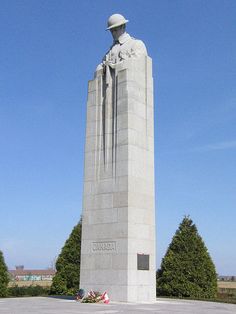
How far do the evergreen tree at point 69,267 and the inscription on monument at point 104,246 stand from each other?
546 centimetres

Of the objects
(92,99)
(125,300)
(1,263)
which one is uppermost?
(92,99)

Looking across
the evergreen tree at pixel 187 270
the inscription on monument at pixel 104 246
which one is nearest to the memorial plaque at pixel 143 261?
the inscription on monument at pixel 104 246

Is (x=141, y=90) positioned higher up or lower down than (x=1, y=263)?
higher up

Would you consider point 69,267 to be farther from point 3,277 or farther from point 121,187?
point 121,187

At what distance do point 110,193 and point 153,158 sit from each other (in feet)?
10.2

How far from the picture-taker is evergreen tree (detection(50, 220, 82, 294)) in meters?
26.9

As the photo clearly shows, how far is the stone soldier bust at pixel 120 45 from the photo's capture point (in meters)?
23.8

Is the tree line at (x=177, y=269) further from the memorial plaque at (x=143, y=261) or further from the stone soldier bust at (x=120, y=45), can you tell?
the stone soldier bust at (x=120, y=45)

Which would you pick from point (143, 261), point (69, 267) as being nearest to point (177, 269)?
point (143, 261)

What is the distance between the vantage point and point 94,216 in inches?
884

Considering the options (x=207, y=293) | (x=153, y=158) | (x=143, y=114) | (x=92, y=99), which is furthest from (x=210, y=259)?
(x=92, y=99)

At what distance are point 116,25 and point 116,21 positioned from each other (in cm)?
21

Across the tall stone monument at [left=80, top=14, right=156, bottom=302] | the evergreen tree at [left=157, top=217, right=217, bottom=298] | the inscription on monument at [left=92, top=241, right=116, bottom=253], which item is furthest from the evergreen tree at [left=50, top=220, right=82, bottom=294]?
the inscription on monument at [left=92, top=241, right=116, bottom=253]

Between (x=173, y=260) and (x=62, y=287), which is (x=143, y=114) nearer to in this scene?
(x=173, y=260)
